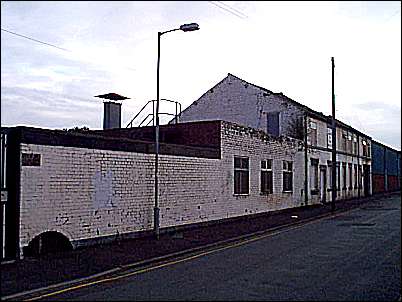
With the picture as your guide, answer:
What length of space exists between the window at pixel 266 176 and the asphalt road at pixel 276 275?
11.3 m

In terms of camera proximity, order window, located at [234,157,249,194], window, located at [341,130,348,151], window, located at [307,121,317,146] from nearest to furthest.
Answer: window, located at [234,157,249,194]
window, located at [307,121,317,146]
window, located at [341,130,348,151]

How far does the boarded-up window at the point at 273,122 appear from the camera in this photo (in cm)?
3619

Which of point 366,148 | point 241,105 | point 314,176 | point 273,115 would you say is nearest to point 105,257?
point 273,115

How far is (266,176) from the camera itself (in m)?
28.2

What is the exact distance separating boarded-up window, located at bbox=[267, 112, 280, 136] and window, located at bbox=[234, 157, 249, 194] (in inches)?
432

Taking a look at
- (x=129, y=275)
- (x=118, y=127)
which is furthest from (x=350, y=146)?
(x=129, y=275)

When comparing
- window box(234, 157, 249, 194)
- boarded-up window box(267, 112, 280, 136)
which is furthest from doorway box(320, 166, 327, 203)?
window box(234, 157, 249, 194)

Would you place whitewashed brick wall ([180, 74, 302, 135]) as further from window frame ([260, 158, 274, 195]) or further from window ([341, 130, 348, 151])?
window ([341, 130, 348, 151])

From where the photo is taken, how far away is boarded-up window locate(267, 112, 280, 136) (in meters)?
36.2

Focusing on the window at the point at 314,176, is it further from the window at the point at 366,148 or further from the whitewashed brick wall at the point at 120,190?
the window at the point at 366,148

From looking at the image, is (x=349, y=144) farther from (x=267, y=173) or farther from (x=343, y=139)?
(x=267, y=173)

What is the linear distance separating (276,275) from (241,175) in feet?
47.8

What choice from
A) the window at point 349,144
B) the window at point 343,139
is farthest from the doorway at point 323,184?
the window at point 349,144

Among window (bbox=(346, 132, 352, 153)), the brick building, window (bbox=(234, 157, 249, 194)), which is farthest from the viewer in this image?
window (bbox=(346, 132, 352, 153))
